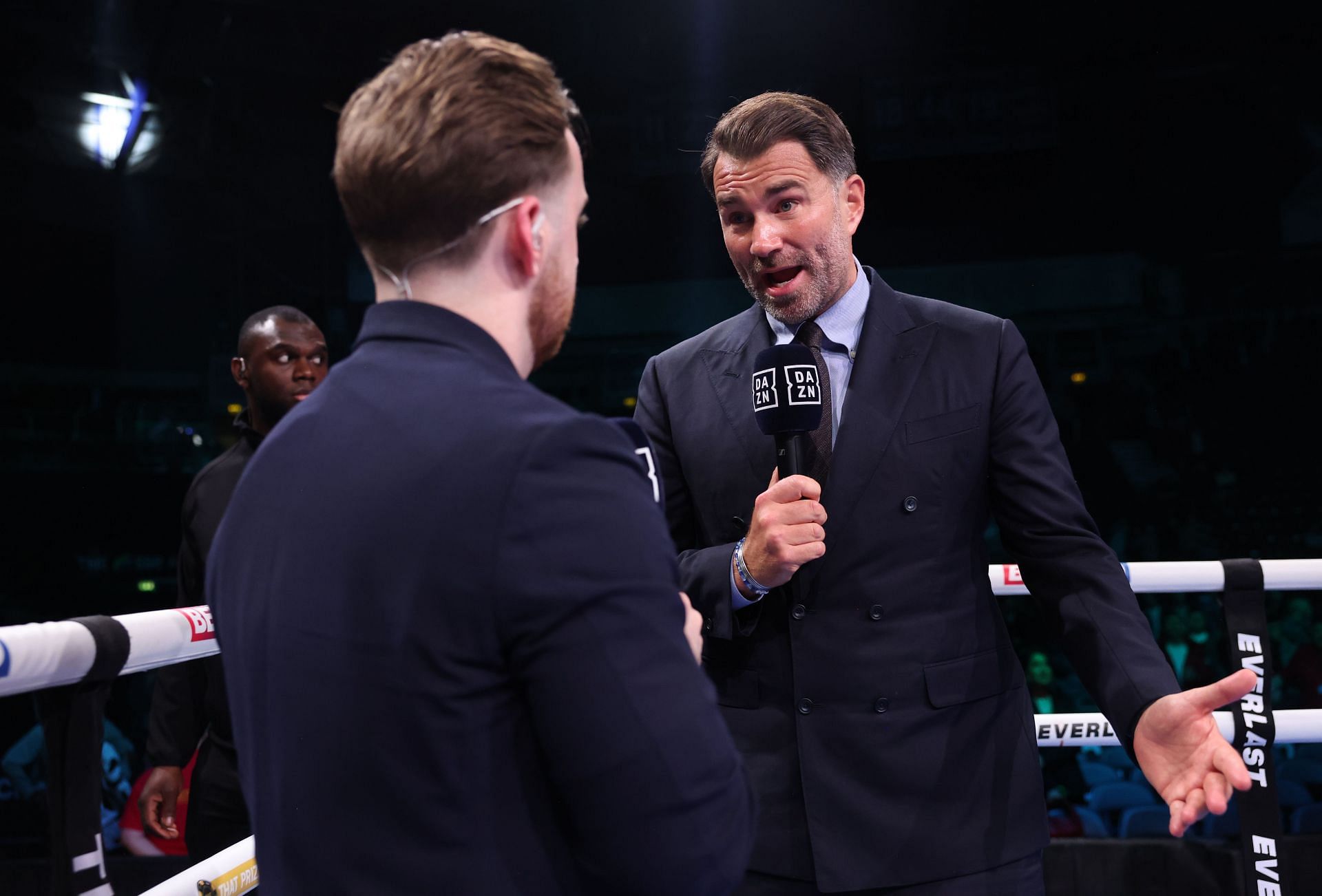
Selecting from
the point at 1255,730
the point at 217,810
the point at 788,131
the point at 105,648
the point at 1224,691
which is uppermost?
the point at 788,131

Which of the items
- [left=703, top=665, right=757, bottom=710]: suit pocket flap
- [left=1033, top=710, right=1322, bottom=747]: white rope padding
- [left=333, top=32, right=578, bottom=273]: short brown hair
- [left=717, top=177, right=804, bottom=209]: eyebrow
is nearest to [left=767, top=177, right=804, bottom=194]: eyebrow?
[left=717, top=177, right=804, bottom=209]: eyebrow

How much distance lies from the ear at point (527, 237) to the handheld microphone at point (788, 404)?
58 cm

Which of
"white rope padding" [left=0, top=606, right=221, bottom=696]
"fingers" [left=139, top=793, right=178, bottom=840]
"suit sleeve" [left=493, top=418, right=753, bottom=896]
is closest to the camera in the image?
"suit sleeve" [left=493, top=418, right=753, bottom=896]

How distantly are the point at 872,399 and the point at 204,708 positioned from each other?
177cm

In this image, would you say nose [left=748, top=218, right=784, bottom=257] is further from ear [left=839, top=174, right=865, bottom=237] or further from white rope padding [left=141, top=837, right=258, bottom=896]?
white rope padding [left=141, top=837, right=258, bottom=896]

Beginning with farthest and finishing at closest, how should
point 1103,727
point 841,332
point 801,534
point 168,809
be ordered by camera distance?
point 168,809, point 1103,727, point 841,332, point 801,534

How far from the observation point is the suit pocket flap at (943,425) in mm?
1450

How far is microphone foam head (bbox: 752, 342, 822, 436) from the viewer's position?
1328 millimetres

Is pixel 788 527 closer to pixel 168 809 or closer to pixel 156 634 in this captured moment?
pixel 156 634

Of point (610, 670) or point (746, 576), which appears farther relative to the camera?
point (746, 576)

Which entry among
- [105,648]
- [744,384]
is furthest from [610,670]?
[744,384]

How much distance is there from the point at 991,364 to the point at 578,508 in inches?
37.0

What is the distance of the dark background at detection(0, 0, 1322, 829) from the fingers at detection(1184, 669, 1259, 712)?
21.1 ft

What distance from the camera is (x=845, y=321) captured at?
1561mm
